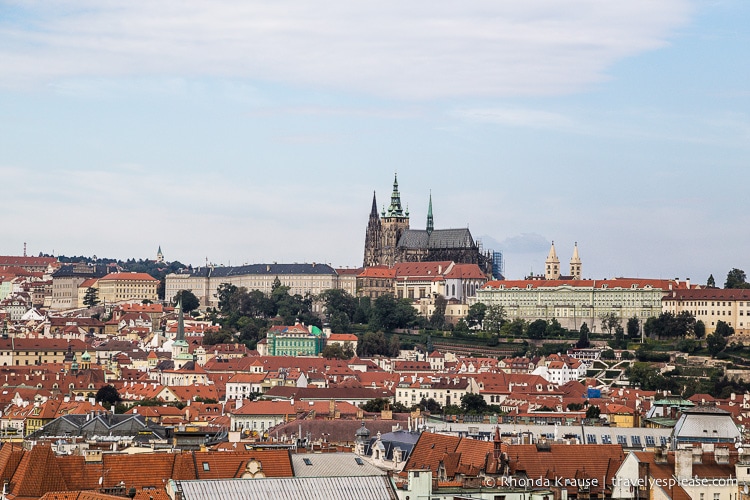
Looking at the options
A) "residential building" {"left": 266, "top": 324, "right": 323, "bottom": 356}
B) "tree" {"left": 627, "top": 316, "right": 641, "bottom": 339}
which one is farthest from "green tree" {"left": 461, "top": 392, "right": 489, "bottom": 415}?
"tree" {"left": 627, "top": 316, "right": 641, "bottom": 339}

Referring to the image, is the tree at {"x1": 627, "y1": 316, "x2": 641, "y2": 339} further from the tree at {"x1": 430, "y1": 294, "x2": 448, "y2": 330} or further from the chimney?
the chimney

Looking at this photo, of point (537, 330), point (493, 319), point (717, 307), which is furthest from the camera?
point (493, 319)

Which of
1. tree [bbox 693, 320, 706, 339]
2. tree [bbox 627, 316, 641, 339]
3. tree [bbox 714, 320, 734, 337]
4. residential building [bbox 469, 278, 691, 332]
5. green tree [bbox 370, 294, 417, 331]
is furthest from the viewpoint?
green tree [bbox 370, 294, 417, 331]

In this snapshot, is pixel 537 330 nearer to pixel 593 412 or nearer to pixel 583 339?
pixel 583 339

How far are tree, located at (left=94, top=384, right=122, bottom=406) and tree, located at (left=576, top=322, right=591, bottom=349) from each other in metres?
52.3

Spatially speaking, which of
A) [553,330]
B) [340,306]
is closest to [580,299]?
[553,330]

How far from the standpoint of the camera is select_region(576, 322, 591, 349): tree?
534 ft

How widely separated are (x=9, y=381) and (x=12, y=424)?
36999 millimetres

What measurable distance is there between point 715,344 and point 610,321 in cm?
2089

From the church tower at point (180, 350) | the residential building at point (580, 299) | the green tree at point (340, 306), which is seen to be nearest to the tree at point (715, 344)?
the residential building at point (580, 299)

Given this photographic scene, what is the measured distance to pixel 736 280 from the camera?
177875mm

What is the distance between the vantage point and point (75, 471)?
38.8 m

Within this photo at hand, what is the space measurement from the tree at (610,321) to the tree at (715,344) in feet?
54.4

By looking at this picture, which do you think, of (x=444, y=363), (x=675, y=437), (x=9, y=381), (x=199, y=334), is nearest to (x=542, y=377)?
(x=444, y=363)
